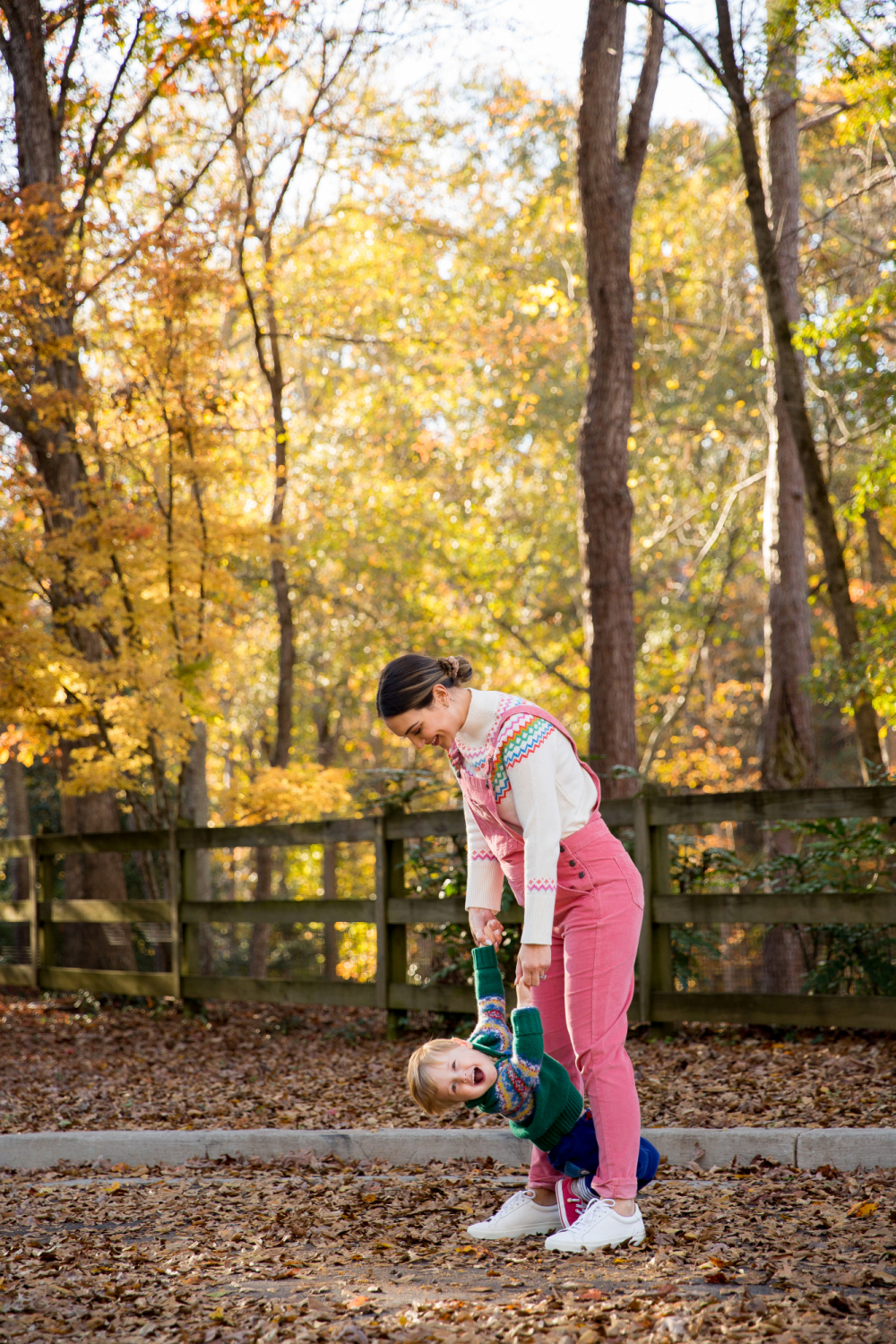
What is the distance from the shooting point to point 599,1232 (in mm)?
3059

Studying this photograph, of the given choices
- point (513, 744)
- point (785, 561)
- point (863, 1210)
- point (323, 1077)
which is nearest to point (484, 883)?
point (513, 744)

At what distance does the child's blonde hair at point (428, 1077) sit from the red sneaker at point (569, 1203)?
42cm

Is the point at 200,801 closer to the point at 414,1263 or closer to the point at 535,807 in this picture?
the point at 414,1263

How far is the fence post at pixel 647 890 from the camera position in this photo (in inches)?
246

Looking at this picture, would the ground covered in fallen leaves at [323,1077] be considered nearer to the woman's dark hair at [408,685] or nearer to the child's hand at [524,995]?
the child's hand at [524,995]

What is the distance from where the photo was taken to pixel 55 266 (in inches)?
329

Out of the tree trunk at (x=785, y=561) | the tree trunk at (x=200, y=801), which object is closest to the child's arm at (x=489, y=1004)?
the tree trunk at (x=785, y=561)

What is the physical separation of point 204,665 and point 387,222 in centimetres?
1013

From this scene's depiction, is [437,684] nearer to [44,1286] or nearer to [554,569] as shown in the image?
[44,1286]

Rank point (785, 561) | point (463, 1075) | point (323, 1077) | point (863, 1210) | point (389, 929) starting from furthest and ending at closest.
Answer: point (785, 561) < point (389, 929) < point (323, 1077) < point (863, 1210) < point (463, 1075)

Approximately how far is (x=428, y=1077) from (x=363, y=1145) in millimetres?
1524

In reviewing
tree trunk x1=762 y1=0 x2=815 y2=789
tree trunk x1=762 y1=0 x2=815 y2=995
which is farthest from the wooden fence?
tree trunk x1=762 y1=0 x2=815 y2=789

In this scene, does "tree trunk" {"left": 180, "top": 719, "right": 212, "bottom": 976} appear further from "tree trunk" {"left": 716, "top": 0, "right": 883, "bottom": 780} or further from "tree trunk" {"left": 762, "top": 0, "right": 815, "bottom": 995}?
"tree trunk" {"left": 716, "top": 0, "right": 883, "bottom": 780}

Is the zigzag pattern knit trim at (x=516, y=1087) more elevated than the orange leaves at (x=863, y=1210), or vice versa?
the zigzag pattern knit trim at (x=516, y=1087)
